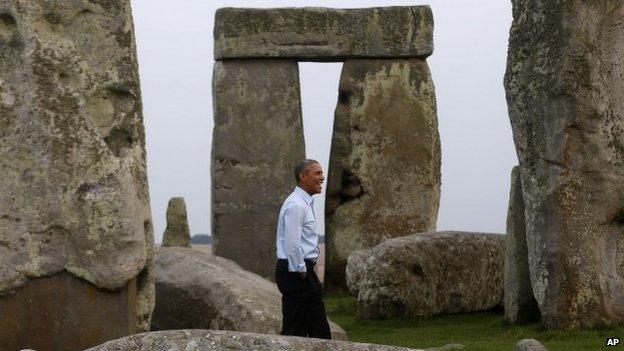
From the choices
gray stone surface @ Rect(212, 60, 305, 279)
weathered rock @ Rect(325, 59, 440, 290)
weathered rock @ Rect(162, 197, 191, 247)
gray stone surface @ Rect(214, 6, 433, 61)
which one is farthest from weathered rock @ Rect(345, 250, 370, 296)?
weathered rock @ Rect(162, 197, 191, 247)

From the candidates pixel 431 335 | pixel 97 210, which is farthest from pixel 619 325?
pixel 97 210

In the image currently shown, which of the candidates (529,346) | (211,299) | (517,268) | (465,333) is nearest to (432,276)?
(517,268)

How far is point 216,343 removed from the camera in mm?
6129

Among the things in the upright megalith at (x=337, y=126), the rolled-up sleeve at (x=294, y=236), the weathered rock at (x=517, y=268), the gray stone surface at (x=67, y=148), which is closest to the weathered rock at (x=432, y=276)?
the weathered rock at (x=517, y=268)

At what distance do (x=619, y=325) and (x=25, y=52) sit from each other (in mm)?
5031

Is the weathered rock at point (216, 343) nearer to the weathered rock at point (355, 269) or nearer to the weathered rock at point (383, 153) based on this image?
the weathered rock at point (355, 269)

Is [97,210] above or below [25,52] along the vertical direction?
below

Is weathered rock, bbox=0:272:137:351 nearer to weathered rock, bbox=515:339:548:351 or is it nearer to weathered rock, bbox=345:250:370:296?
weathered rock, bbox=515:339:548:351

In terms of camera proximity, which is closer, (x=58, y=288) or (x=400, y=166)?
(x=58, y=288)

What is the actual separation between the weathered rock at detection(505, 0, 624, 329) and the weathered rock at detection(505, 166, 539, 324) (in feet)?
2.03

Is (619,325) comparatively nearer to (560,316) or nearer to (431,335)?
(560,316)

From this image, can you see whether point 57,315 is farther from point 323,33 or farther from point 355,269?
point 323,33

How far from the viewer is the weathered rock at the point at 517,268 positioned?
14367 mm

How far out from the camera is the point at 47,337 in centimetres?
1109
